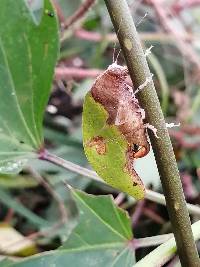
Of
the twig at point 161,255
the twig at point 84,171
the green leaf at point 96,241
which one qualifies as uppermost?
the twig at point 84,171

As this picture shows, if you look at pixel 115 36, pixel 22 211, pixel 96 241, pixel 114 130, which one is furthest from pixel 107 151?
pixel 115 36

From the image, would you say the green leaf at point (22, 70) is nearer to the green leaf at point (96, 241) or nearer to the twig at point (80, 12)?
the green leaf at point (96, 241)

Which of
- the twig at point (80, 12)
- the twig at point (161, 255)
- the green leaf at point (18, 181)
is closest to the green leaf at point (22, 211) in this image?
the green leaf at point (18, 181)

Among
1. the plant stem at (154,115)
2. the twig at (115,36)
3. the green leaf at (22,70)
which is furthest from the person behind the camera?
the twig at (115,36)

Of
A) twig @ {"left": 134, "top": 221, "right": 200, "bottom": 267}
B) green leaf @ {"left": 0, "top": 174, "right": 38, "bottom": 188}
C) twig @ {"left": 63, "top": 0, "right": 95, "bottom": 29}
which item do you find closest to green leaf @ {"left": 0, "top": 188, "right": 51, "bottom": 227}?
green leaf @ {"left": 0, "top": 174, "right": 38, "bottom": 188}

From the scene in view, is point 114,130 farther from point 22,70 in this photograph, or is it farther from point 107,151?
point 22,70

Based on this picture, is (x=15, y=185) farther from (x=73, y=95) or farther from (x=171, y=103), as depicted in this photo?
(x=171, y=103)
